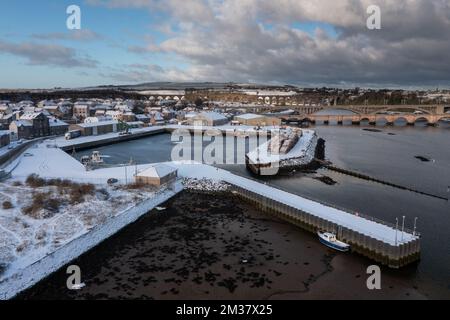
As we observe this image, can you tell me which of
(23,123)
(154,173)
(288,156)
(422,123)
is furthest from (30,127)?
(422,123)

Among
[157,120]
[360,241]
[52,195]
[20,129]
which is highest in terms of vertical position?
[157,120]

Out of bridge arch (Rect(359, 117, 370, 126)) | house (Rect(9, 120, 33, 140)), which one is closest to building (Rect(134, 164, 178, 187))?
house (Rect(9, 120, 33, 140))

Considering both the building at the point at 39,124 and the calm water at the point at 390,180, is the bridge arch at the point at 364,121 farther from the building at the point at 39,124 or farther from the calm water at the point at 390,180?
the building at the point at 39,124

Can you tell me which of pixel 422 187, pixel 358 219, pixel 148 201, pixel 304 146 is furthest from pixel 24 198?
pixel 304 146

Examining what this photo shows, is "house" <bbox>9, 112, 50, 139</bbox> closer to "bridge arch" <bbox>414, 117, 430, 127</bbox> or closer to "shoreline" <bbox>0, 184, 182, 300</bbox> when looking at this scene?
"shoreline" <bbox>0, 184, 182, 300</bbox>

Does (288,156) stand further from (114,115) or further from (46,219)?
(114,115)

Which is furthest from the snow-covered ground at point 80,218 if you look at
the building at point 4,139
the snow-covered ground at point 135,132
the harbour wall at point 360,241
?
the snow-covered ground at point 135,132
